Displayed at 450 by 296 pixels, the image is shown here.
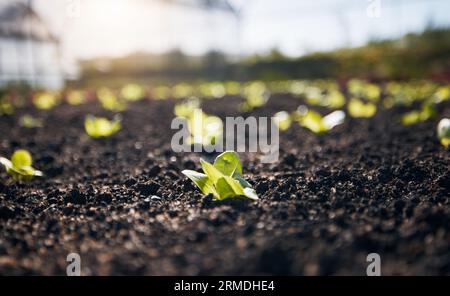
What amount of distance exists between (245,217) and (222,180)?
0.76 feet

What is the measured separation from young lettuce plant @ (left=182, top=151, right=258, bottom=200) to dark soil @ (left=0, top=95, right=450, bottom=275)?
2.0 inches

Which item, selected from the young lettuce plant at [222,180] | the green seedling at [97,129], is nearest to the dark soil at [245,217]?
the young lettuce plant at [222,180]

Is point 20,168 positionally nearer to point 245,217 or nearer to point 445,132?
point 245,217

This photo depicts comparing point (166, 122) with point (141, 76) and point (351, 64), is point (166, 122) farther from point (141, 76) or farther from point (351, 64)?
point (141, 76)

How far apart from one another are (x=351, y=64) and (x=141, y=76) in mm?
9678

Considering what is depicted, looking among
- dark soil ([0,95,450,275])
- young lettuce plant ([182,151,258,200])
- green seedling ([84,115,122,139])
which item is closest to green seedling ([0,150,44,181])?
dark soil ([0,95,450,275])

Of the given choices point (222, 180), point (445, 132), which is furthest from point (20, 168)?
point (445, 132)

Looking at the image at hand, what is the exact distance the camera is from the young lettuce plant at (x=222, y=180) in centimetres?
170

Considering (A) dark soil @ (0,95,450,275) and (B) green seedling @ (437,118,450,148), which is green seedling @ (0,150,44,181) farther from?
(B) green seedling @ (437,118,450,148)

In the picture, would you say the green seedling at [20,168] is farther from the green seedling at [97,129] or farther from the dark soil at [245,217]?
the green seedling at [97,129]

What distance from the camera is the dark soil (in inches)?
47.4

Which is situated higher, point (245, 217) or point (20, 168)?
point (20, 168)

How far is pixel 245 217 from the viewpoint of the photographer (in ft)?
5.05

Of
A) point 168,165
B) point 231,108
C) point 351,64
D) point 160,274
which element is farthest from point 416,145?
point 351,64
